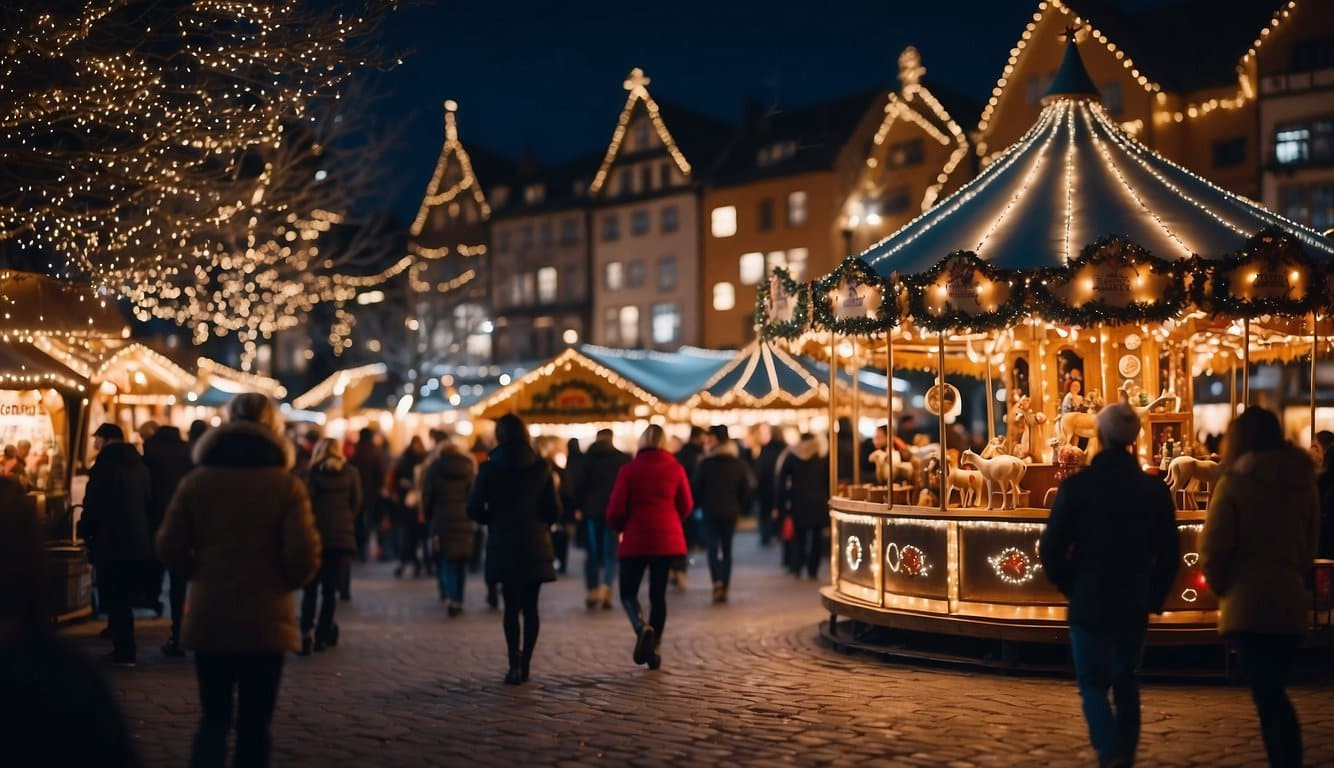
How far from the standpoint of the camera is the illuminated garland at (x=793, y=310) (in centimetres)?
1307

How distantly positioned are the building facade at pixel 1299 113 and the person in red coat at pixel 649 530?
30.2 m

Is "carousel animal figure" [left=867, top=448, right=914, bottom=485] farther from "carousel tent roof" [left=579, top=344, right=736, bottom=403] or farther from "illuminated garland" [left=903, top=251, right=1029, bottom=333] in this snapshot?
"carousel tent roof" [left=579, top=344, right=736, bottom=403]

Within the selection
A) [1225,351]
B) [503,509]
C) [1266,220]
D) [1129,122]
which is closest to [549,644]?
[503,509]

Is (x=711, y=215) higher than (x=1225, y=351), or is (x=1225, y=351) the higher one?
(x=711, y=215)

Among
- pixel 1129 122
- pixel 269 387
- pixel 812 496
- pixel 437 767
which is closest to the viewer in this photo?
pixel 437 767

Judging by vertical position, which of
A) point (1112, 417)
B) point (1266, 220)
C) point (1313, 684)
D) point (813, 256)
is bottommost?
point (1313, 684)

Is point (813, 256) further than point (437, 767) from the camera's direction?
Yes

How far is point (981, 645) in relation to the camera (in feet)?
37.9

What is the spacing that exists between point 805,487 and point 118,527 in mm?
9070

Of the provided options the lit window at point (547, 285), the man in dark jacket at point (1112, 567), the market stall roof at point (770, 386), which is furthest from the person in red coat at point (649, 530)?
the lit window at point (547, 285)

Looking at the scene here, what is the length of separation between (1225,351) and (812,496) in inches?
198

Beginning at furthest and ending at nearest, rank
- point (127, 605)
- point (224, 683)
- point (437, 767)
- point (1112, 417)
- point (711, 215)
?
point (711, 215) → point (127, 605) → point (437, 767) → point (1112, 417) → point (224, 683)

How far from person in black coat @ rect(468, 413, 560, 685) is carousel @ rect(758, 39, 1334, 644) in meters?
3.11

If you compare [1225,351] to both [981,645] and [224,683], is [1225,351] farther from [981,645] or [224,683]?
[224,683]
